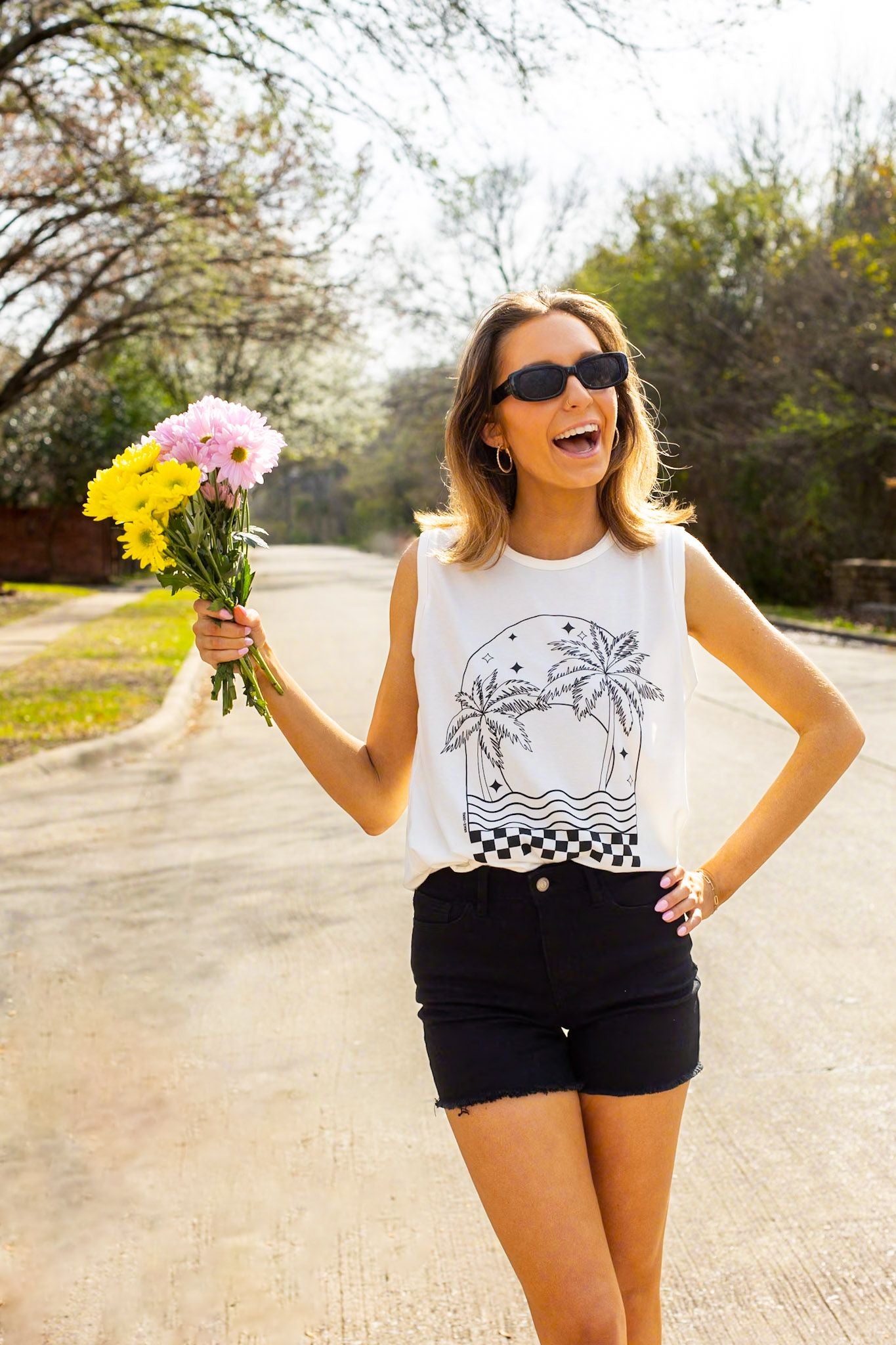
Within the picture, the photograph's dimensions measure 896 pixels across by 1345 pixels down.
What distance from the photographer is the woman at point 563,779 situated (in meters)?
2.08

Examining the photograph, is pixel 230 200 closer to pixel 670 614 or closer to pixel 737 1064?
pixel 737 1064

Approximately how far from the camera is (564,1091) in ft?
6.87

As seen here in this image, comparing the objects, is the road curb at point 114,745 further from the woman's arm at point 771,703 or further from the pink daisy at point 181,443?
the woman's arm at point 771,703

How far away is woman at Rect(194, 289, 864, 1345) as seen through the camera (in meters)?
2.08

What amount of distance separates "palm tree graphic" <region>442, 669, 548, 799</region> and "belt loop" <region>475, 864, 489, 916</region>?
0.12m

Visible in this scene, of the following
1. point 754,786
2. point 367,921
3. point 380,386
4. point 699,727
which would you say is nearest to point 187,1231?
point 367,921

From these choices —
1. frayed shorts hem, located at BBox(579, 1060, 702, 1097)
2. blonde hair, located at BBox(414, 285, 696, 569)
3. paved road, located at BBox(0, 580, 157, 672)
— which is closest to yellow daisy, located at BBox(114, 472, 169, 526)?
blonde hair, located at BBox(414, 285, 696, 569)

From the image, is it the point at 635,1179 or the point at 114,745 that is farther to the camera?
the point at 114,745

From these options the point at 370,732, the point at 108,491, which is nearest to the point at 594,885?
the point at 370,732

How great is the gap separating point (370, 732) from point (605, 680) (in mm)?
490

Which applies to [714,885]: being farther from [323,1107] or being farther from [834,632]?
[834,632]

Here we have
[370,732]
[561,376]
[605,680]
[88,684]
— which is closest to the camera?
[605,680]

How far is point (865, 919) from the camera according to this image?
581cm

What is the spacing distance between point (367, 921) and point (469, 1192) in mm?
2420
